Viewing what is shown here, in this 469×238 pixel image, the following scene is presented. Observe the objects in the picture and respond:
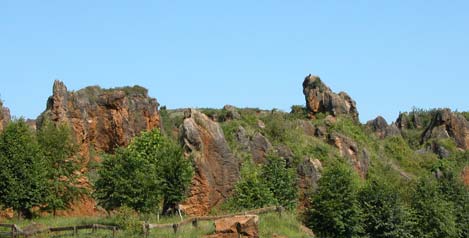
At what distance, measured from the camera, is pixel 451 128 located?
97875 millimetres

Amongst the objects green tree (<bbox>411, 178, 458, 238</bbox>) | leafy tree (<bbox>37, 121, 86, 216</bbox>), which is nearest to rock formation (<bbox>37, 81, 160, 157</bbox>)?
leafy tree (<bbox>37, 121, 86, 216</bbox>)

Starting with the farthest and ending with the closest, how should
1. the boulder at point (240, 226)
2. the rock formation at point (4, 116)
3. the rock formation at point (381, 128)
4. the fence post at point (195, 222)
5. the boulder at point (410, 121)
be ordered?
the boulder at point (410, 121), the rock formation at point (381, 128), the rock formation at point (4, 116), the fence post at point (195, 222), the boulder at point (240, 226)

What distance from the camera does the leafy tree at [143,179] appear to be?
49812mm

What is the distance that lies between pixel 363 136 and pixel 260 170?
27445mm

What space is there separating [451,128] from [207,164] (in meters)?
47.2

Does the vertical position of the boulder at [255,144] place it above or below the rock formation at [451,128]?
below

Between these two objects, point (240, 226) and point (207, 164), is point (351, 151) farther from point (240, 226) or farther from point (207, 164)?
point (240, 226)

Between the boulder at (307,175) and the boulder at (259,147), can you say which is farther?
the boulder at (259,147)

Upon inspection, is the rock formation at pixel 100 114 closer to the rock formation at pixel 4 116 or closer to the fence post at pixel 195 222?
the rock formation at pixel 4 116

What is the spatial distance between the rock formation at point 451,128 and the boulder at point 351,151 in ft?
60.6

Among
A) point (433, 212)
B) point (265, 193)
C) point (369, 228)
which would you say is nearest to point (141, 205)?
point (265, 193)

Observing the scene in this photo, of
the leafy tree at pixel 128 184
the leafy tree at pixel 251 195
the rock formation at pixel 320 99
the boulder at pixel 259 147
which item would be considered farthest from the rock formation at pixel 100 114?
the rock formation at pixel 320 99

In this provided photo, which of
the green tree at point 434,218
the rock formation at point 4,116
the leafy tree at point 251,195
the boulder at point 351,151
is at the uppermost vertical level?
the rock formation at point 4,116

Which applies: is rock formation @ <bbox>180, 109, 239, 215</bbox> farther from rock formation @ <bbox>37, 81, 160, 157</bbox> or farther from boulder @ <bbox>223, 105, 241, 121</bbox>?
boulder @ <bbox>223, 105, 241, 121</bbox>
